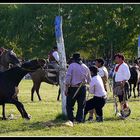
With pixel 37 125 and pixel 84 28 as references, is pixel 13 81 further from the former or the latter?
pixel 84 28

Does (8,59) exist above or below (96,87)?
above

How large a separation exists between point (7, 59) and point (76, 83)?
392 cm

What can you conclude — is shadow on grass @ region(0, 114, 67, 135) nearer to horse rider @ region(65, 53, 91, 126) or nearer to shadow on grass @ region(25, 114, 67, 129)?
shadow on grass @ region(25, 114, 67, 129)

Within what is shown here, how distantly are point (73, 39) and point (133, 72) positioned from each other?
37.1 metres

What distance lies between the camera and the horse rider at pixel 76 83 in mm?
14453

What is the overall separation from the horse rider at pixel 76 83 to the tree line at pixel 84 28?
4652cm

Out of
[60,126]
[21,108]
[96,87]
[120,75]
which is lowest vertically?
[60,126]

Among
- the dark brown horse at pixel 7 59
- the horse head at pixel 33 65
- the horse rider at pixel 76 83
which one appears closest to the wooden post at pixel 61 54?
the horse head at pixel 33 65

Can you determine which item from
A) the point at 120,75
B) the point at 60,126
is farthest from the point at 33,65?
the point at 120,75

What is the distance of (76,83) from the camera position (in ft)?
47.6

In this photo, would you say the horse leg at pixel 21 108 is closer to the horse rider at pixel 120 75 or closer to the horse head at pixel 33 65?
the horse head at pixel 33 65

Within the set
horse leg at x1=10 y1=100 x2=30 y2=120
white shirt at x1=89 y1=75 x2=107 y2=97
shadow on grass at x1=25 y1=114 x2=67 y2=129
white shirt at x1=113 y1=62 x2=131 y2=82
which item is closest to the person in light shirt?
white shirt at x1=89 y1=75 x2=107 y2=97

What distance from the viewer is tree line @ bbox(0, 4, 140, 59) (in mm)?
62625

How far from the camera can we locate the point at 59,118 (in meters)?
15.9
